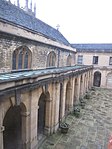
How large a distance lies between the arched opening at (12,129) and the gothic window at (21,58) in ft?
10.3

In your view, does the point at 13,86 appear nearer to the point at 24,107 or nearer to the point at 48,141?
the point at 24,107

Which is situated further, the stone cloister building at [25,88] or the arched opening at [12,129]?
the arched opening at [12,129]

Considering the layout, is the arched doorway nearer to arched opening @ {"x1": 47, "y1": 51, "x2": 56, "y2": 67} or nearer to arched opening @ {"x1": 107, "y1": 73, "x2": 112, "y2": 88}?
arched opening @ {"x1": 107, "y1": 73, "x2": 112, "y2": 88}

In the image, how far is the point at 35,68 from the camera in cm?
1277

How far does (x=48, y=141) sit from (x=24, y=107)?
372cm

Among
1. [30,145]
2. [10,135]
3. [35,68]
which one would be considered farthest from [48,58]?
[30,145]

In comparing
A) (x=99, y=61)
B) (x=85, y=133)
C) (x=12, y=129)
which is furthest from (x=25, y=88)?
(x=99, y=61)

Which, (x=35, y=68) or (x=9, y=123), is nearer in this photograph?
(x=9, y=123)

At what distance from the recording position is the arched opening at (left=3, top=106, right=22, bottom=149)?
29.7 ft

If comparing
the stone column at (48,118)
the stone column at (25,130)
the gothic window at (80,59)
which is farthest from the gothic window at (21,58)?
the gothic window at (80,59)

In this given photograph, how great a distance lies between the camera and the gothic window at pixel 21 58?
1044 centimetres

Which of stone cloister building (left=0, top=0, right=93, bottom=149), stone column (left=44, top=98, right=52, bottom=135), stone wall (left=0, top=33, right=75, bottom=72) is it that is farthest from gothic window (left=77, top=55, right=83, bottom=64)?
stone column (left=44, top=98, right=52, bottom=135)

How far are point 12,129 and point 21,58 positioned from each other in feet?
17.4

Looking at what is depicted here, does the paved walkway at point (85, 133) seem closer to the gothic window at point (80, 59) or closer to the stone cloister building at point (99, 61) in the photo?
the stone cloister building at point (99, 61)
